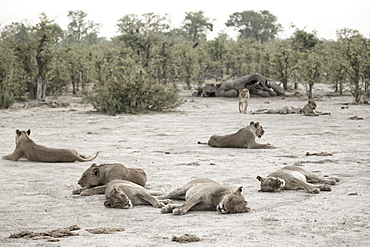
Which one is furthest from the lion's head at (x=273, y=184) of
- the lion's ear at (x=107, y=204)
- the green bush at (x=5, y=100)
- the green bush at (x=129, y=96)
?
the green bush at (x=5, y=100)

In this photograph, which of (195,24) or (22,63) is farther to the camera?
(195,24)

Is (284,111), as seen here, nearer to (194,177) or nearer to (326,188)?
(194,177)

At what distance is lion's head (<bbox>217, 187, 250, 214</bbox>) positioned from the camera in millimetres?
6354

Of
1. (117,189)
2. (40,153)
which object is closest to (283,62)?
(40,153)

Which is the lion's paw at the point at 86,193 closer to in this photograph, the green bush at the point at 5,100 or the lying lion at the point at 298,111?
the lying lion at the point at 298,111

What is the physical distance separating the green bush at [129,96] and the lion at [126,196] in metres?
15.2

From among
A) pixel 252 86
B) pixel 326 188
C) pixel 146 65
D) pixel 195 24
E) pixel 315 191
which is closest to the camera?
pixel 315 191

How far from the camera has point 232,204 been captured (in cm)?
637

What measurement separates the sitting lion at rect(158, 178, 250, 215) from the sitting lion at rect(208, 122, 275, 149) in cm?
562

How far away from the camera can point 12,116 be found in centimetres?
2159

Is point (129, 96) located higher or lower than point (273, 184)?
higher

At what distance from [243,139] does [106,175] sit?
533 centimetres

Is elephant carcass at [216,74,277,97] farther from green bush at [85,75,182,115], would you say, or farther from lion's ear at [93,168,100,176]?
lion's ear at [93,168,100,176]

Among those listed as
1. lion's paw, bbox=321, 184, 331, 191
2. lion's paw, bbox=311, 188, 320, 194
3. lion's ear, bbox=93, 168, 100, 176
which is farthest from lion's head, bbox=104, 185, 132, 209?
lion's paw, bbox=321, 184, 331, 191
